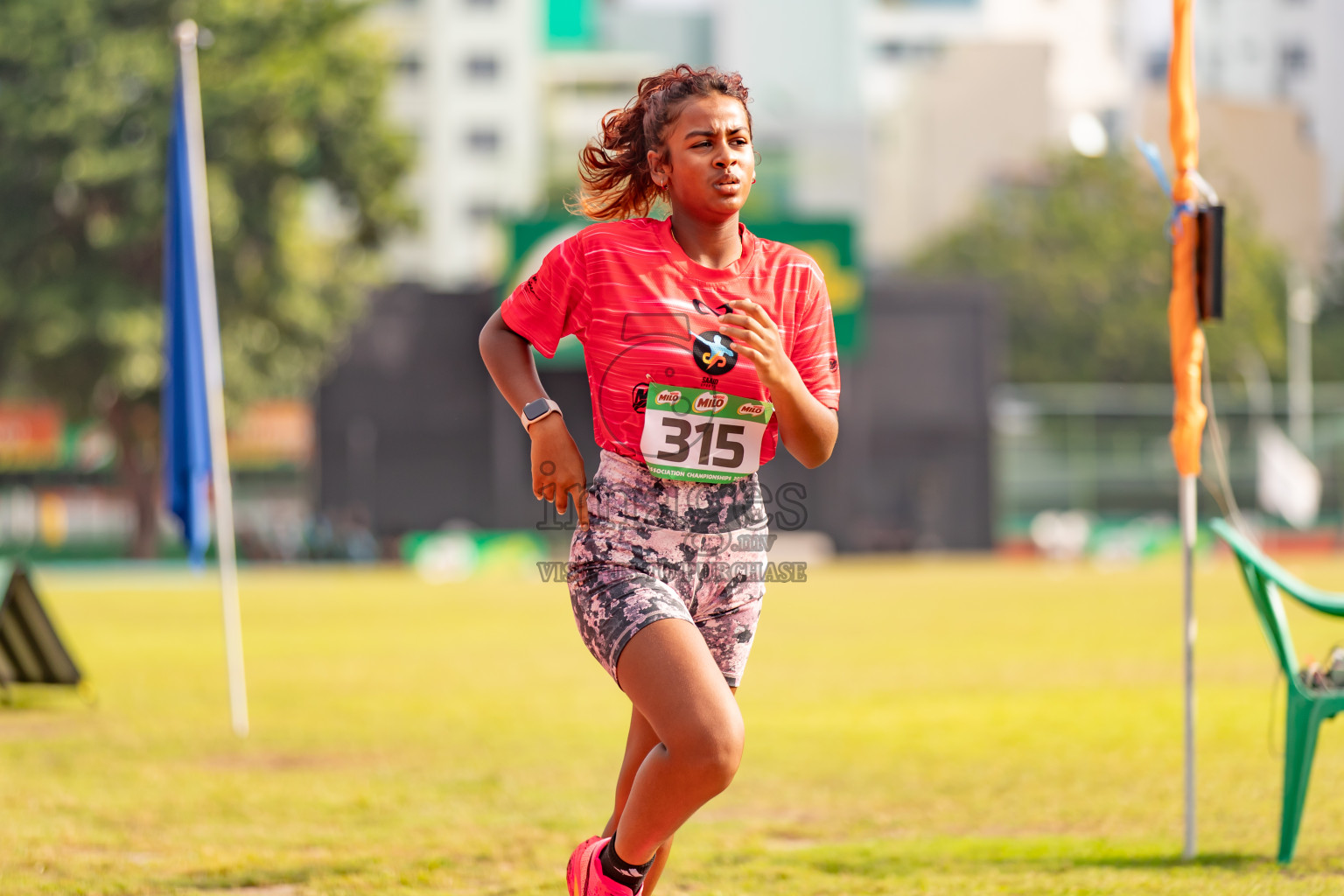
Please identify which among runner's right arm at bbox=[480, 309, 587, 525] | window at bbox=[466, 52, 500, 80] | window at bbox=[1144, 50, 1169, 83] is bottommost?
runner's right arm at bbox=[480, 309, 587, 525]

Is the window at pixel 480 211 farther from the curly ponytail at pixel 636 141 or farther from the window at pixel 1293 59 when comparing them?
the curly ponytail at pixel 636 141

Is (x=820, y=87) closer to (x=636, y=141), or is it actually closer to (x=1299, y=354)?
(x=1299, y=354)

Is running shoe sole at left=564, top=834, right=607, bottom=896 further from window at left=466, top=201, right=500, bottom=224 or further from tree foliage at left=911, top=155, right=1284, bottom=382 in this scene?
window at left=466, top=201, right=500, bottom=224

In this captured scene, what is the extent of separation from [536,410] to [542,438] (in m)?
0.08

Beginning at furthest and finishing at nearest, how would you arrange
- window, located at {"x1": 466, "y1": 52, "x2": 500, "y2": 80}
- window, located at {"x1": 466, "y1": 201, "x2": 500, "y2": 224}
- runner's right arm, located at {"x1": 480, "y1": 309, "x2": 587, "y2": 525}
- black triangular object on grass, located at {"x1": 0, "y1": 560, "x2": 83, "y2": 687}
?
window, located at {"x1": 466, "y1": 52, "x2": 500, "y2": 80}, window, located at {"x1": 466, "y1": 201, "x2": 500, "y2": 224}, black triangular object on grass, located at {"x1": 0, "y1": 560, "x2": 83, "y2": 687}, runner's right arm, located at {"x1": 480, "y1": 309, "x2": 587, "y2": 525}

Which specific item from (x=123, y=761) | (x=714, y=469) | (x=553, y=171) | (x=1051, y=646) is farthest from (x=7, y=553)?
(x=714, y=469)

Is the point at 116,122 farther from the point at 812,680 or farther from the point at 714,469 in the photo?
the point at 714,469

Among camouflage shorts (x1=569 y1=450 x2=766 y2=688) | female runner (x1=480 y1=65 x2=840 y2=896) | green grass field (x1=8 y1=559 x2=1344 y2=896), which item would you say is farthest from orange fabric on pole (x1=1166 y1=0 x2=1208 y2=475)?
camouflage shorts (x1=569 y1=450 x2=766 y2=688)

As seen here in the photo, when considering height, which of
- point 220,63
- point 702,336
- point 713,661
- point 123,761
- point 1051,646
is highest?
point 220,63

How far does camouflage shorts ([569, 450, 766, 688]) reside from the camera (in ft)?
13.2

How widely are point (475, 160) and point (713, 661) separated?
8272 cm

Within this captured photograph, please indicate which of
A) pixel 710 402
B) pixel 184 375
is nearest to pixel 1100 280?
pixel 184 375

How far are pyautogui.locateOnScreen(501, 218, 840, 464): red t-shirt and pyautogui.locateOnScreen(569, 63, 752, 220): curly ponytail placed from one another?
0.20 metres

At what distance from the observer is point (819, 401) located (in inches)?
161
